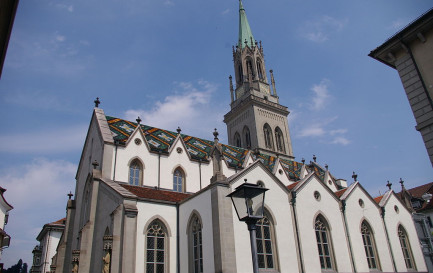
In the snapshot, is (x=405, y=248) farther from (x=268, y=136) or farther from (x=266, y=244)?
(x=268, y=136)

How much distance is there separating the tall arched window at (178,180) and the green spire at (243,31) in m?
33.5

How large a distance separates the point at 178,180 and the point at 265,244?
377 inches

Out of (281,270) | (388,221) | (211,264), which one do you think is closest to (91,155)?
(211,264)

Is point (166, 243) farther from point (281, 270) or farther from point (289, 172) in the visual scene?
point (289, 172)

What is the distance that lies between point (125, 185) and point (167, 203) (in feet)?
13.7

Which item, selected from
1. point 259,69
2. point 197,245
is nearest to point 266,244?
point 197,245

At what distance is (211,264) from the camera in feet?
56.3

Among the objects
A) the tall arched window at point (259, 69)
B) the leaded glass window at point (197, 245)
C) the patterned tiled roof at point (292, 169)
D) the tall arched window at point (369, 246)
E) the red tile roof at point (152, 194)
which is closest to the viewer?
the leaded glass window at point (197, 245)

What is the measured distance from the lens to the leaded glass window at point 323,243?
2070 cm

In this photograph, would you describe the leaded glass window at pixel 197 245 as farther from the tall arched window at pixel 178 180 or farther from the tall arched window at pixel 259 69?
the tall arched window at pixel 259 69

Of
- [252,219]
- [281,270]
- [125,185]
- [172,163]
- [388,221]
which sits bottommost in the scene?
[281,270]

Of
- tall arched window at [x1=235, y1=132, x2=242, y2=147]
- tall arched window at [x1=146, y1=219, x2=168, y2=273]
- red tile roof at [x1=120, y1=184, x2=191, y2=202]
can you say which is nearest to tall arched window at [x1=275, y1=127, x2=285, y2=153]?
tall arched window at [x1=235, y1=132, x2=242, y2=147]

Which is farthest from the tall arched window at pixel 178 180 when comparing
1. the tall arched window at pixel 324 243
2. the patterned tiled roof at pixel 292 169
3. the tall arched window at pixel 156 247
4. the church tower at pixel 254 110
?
the church tower at pixel 254 110

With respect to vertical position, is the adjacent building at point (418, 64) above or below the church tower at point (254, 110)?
below
